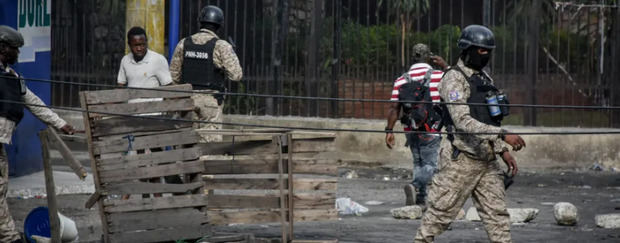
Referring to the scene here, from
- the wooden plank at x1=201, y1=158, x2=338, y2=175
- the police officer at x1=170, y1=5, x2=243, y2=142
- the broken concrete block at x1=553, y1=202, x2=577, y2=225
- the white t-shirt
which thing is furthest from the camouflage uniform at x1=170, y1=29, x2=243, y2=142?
the broken concrete block at x1=553, y1=202, x2=577, y2=225

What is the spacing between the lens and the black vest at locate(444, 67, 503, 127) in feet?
22.4

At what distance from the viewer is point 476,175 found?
6.86 metres

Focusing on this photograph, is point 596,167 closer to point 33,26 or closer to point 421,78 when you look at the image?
point 421,78

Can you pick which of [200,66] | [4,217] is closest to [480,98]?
[200,66]

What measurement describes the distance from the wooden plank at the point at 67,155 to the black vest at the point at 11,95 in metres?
0.32

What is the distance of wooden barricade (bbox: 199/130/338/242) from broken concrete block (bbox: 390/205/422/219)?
1.78 m

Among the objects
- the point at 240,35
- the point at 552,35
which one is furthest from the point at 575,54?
the point at 240,35

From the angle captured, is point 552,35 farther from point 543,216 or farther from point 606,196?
point 543,216

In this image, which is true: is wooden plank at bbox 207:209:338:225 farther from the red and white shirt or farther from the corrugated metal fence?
the corrugated metal fence

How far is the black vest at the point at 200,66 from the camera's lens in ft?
29.7

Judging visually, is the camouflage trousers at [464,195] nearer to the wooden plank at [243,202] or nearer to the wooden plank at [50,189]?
the wooden plank at [243,202]

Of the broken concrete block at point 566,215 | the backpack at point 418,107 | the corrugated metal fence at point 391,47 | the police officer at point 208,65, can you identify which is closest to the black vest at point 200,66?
the police officer at point 208,65

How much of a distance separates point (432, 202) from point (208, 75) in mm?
2802

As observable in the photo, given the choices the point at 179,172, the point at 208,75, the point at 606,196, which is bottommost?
the point at 606,196
